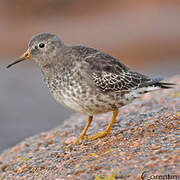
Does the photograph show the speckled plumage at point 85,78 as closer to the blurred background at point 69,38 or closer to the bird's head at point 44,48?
the bird's head at point 44,48

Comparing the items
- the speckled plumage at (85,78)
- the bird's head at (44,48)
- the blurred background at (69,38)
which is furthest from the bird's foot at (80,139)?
the blurred background at (69,38)

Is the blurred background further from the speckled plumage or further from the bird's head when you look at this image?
the speckled plumage

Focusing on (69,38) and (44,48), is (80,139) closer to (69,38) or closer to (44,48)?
(44,48)

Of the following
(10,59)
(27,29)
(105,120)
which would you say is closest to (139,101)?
(105,120)

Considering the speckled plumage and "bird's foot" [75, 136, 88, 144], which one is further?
"bird's foot" [75, 136, 88, 144]

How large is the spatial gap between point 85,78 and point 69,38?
26456mm

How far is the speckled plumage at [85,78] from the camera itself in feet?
26.4

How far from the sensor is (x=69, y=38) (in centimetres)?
3416

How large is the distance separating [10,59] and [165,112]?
72.9ft

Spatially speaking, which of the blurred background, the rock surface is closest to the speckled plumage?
the rock surface

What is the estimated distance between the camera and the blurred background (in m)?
19.7

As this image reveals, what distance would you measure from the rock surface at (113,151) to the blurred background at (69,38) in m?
7.01

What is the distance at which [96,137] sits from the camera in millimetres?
8680

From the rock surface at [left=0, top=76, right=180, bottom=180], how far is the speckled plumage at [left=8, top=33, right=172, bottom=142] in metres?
0.68
